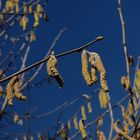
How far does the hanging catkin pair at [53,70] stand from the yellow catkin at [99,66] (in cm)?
14

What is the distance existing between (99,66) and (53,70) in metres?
0.19

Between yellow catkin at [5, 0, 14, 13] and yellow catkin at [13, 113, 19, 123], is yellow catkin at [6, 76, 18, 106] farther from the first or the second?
yellow catkin at [5, 0, 14, 13]

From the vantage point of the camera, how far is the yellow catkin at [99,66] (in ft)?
4.64

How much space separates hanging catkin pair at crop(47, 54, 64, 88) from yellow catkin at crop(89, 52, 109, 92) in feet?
0.47

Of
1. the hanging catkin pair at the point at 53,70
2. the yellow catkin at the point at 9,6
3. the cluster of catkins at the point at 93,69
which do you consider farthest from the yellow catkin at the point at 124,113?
the yellow catkin at the point at 9,6

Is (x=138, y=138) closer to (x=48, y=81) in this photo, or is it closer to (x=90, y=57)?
(x=90, y=57)

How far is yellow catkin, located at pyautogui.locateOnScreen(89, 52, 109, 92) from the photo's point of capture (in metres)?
1.41

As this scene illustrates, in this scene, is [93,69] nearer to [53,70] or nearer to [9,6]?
[53,70]

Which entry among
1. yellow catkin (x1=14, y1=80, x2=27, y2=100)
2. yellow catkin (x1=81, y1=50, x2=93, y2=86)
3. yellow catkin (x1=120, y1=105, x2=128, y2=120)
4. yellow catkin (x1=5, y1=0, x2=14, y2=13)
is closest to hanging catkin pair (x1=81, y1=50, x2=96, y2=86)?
yellow catkin (x1=81, y1=50, x2=93, y2=86)

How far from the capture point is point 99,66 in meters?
1.47

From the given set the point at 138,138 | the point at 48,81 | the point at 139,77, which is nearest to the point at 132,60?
the point at 139,77

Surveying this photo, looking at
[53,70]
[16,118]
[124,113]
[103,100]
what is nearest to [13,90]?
[53,70]

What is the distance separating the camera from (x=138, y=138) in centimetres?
238

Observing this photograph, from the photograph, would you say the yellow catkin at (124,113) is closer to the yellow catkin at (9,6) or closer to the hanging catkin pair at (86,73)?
the hanging catkin pair at (86,73)
